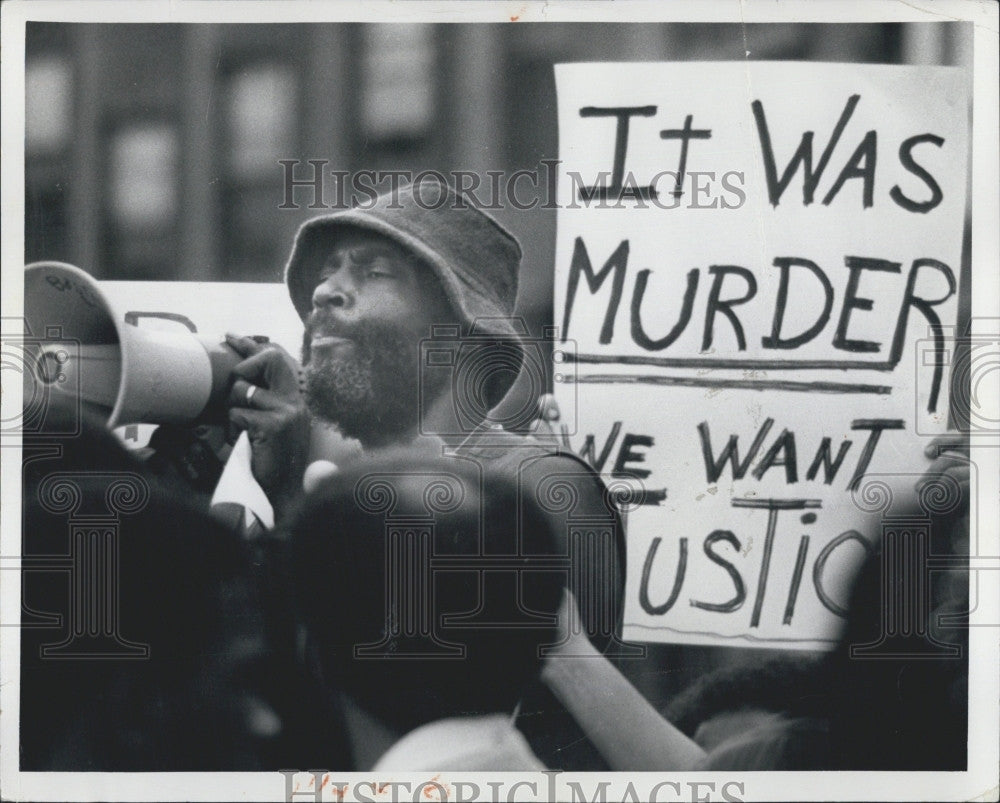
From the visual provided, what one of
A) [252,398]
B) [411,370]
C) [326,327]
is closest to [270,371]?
[252,398]

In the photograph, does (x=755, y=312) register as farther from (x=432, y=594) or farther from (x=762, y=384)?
(x=432, y=594)

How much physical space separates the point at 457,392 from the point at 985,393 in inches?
69.1

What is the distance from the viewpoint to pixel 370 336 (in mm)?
3680

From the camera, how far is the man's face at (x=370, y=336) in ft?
12.0

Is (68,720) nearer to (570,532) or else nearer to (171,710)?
(171,710)

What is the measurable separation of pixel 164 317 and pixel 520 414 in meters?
1.23

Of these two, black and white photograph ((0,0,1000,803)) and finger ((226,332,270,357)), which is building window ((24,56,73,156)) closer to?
black and white photograph ((0,0,1000,803))

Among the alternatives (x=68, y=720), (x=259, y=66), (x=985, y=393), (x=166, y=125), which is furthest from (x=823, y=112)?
(x=68, y=720)

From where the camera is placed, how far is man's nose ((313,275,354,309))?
145 inches

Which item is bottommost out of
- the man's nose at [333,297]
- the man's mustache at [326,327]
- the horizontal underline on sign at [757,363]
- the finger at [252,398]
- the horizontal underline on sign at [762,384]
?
A: the finger at [252,398]

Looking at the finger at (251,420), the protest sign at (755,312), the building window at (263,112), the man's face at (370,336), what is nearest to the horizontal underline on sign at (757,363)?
the protest sign at (755,312)

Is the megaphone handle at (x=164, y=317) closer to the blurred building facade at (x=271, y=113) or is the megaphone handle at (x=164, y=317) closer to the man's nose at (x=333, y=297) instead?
the blurred building facade at (x=271, y=113)

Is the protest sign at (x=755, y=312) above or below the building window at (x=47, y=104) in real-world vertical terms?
below

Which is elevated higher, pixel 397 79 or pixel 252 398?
pixel 397 79
